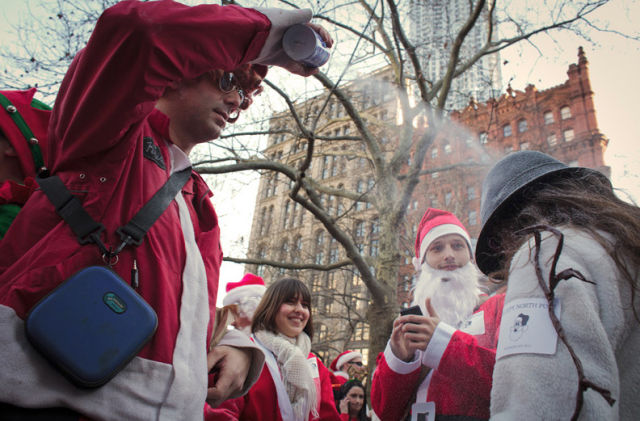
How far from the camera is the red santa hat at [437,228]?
3529 millimetres

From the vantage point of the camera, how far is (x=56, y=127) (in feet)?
4.14

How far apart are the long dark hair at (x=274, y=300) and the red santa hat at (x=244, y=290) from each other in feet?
4.74

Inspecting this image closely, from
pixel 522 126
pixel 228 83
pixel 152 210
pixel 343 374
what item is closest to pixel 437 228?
pixel 228 83

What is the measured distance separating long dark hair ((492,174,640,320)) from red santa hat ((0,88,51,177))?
66.4 inches

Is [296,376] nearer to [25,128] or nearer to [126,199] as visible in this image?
[126,199]

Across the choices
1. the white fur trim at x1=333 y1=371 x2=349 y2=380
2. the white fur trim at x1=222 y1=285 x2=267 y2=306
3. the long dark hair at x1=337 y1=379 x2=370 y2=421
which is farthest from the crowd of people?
the white fur trim at x1=333 y1=371 x2=349 y2=380

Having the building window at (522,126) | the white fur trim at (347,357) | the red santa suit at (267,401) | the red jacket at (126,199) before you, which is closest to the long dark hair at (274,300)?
the red santa suit at (267,401)

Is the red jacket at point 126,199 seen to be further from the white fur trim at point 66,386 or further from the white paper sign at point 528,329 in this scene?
the white paper sign at point 528,329

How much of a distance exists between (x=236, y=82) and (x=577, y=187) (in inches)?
52.5

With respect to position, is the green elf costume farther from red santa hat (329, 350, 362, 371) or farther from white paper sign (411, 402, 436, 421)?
red santa hat (329, 350, 362, 371)

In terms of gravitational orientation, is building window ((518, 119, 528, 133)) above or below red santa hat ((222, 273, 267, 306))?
above

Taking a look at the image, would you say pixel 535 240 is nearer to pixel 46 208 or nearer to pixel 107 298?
pixel 107 298

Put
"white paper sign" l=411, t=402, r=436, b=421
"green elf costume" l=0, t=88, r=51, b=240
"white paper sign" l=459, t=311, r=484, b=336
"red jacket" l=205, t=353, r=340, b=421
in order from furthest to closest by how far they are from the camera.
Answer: "red jacket" l=205, t=353, r=340, b=421 < "white paper sign" l=459, t=311, r=484, b=336 < "white paper sign" l=411, t=402, r=436, b=421 < "green elf costume" l=0, t=88, r=51, b=240

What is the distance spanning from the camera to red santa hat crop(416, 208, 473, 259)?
3.53 meters
